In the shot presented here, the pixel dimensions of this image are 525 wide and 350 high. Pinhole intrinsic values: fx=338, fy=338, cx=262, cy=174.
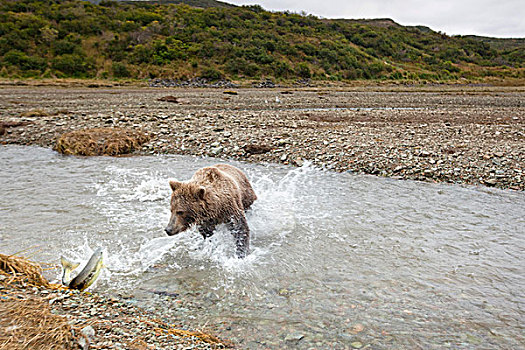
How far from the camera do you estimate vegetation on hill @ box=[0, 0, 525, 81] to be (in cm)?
4312

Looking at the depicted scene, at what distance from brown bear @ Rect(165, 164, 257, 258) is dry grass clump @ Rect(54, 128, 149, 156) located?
27.9 ft

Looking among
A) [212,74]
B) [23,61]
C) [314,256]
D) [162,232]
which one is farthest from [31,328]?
[23,61]

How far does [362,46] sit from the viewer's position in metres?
65.4

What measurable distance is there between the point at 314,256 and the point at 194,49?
4682cm

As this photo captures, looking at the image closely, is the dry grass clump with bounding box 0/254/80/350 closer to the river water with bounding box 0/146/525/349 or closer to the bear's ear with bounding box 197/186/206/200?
the river water with bounding box 0/146/525/349

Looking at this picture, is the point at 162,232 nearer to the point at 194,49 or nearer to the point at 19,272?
the point at 19,272

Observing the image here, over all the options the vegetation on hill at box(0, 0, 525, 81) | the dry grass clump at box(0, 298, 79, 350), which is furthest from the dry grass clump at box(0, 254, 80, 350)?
the vegetation on hill at box(0, 0, 525, 81)

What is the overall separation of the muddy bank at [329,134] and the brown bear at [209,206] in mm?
6051

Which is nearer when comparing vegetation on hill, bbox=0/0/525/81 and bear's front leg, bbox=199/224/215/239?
bear's front leg, bbox=199/224/215/239

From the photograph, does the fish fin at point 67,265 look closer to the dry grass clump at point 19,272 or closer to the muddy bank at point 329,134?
the dry grass clump at point 19,272

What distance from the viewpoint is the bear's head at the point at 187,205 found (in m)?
5.38

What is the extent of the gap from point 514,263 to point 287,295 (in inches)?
156

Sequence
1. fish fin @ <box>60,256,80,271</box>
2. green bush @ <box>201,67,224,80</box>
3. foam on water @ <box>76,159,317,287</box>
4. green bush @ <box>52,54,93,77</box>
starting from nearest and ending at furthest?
fish fin @ <box>60,256,80,271</box> < foam on water @ <box>76,159,317,287</box> < green bush @ <box>52,54,93,77</box> < green bush @ <box>201,67,224,80</box>

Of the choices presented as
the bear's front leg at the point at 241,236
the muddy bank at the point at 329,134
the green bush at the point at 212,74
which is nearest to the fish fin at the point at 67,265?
the bear's front leg at the point at 241,236
